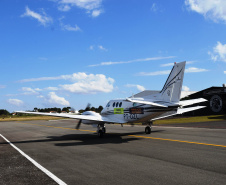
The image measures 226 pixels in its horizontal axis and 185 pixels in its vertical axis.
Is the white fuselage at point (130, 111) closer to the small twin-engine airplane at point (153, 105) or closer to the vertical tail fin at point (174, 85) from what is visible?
the small twin-engine airplane at point (153, 105)

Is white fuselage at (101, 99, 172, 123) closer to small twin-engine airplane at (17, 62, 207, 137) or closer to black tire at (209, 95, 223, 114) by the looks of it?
small twin-engine airplane at (17, 62, 207, 137)

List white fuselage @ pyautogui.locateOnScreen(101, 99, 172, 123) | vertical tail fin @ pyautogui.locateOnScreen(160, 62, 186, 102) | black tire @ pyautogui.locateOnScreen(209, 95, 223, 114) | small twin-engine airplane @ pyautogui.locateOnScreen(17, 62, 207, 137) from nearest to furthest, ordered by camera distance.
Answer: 1. small twin-engine airplane @ pyautogui.locateOnScreen(17, 62, 207, 137)
2. vertical tail fin @ pyautogui.locateOnScreen(160, 62, 186, 102)
3. white fuselage @ pyautogui.locateOnScreen(101, 99, 172, 123)
4. black tire @ pyautogui.locateOnScreen(209, 95, 223, 114)

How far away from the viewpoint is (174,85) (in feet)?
60.7

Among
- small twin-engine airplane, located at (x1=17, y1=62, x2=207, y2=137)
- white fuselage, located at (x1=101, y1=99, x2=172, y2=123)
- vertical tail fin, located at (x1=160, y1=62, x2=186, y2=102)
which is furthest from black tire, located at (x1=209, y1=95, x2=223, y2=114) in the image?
vertical tail fin, located at (x1=160, y1=62, x2=186, y2=102)

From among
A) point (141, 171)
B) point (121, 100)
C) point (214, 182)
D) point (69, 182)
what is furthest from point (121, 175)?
point (121, 100)

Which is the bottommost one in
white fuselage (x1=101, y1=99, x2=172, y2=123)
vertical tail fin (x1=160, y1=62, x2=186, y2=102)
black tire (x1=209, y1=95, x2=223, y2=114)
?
white fuselage (x1=101, y1=99, x2=172, y2=123)

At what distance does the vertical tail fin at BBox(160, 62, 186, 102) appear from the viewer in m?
18.2

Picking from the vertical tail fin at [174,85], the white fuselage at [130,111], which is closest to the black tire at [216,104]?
the white fuselage at [130,111]

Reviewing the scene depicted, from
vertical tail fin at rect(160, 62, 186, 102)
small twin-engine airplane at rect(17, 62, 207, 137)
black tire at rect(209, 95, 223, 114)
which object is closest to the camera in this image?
small twin-engine airplane at rect(17, 62, 207, 137)

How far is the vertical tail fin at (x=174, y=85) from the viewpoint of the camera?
1820 cm

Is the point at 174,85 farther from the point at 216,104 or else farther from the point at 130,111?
the point at 216,104

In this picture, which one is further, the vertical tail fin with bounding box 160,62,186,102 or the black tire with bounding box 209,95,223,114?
the black tire with bounding box 209,95,223,114

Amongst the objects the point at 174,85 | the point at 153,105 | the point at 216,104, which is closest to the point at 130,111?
the point at 153,105

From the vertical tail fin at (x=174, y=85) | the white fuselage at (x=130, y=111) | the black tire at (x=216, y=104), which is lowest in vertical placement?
the white fuselage at (x=130, y=111)
